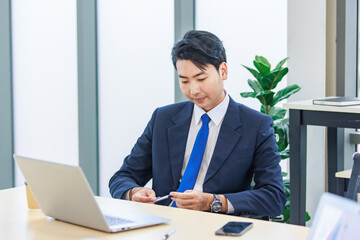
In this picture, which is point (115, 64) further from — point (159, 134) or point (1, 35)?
point (159, 134)

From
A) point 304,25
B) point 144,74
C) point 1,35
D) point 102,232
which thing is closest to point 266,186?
point 102,232

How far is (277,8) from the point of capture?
3.65 metres

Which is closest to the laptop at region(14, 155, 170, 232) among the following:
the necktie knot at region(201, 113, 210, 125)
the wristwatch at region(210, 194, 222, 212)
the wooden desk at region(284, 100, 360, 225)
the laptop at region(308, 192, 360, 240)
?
the wristwatch at region(210, 194, 222, 212)

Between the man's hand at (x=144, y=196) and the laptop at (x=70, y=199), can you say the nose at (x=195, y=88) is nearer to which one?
the man's hand at (x=144, y=196)

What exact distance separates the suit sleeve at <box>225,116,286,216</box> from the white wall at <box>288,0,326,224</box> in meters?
1.29

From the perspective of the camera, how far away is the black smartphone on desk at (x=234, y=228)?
5.46ft

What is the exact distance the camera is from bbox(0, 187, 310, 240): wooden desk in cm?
168

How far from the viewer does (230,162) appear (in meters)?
2.32

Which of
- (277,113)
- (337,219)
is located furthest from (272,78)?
(337,219)

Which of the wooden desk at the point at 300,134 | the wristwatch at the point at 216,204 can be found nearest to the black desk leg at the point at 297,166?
the wooden desk at the point at 300,134

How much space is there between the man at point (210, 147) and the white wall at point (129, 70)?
5.51 feet

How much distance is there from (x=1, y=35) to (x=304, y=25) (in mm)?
2064

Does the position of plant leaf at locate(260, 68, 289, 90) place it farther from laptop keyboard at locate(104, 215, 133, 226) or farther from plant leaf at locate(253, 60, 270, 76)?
laptop keyboard at locate(104, 215, 133, 226)

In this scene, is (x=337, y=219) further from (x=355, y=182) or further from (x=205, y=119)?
(x=205, y=119)
